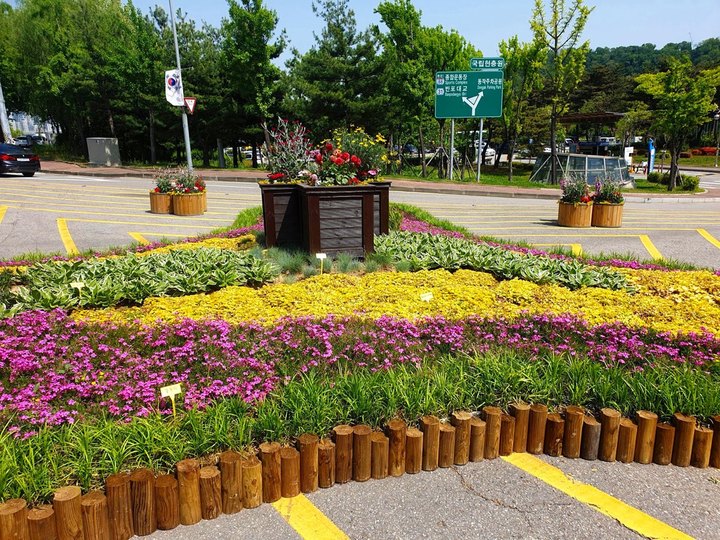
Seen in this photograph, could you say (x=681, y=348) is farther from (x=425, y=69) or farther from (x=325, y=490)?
(x=425, y=69)

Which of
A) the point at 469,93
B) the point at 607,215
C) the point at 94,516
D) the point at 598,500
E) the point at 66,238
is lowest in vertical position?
the point at 598,500

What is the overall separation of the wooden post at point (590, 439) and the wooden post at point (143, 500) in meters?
2.40

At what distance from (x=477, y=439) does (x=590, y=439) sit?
681 mm

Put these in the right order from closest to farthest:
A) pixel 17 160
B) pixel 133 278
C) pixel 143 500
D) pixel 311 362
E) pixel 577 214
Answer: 1. pixel 143 500
2. pixel 311 362
3. pixel 133 278
4. pixel 577 214
5. pixel 17 160

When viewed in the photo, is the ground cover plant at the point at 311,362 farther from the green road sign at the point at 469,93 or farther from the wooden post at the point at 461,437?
the green road sign at the point at 469,93

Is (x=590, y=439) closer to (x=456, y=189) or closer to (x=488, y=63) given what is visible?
(x=456, y=189)

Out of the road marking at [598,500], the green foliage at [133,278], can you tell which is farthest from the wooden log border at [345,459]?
the green foliage at [133,278]

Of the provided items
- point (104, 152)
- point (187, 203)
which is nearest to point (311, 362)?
point (187, 203)

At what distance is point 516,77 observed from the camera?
108 feet

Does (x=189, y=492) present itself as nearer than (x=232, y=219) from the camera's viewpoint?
Yes

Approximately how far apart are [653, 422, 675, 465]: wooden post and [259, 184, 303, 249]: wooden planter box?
554 cm

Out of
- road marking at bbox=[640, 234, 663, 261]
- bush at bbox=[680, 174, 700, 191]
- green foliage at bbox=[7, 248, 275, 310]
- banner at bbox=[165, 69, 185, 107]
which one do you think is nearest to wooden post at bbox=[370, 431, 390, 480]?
green foliage at bbox=[7, 248, 275, 310]

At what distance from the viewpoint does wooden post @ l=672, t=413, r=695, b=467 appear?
3.30 meters

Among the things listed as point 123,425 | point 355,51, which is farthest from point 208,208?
point 355,51
